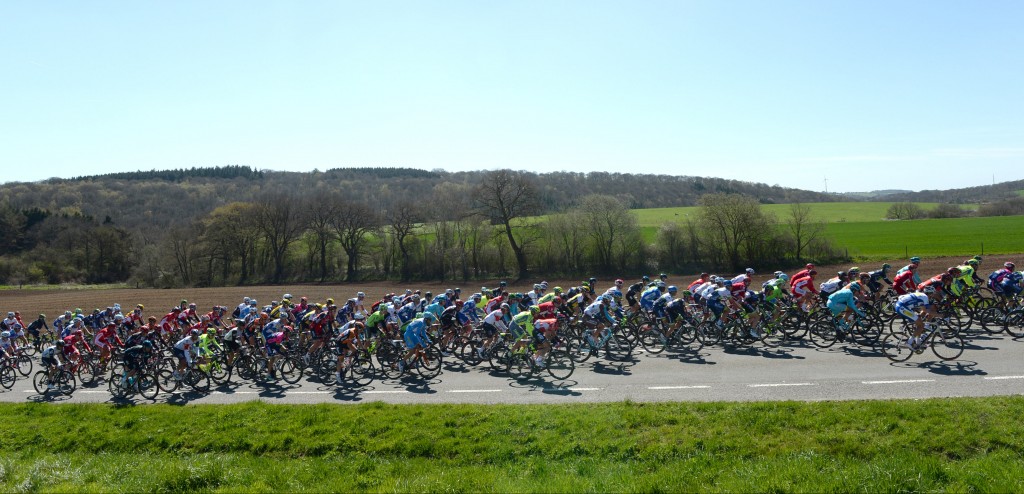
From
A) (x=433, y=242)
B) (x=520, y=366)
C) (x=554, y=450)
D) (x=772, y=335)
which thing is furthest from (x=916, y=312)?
(x=433, y=242)

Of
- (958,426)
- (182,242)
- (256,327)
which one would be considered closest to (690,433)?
(958,426)

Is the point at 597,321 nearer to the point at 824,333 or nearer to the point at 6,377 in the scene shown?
the point at 824,333

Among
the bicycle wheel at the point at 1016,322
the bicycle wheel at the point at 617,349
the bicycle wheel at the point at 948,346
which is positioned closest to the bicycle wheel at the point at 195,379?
the bicycle wheel at the point at 617,349

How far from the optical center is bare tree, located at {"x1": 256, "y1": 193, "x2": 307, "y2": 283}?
63812 millimetres

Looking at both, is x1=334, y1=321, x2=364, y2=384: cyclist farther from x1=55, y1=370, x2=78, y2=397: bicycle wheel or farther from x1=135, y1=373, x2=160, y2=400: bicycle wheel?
x1=55, y1=370, x2=78, y2=397: bicycle wheel

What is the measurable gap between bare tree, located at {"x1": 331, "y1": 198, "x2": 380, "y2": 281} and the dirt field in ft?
13.4

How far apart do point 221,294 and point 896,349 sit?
50196 millimetres

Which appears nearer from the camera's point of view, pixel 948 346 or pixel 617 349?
pixel 948 346

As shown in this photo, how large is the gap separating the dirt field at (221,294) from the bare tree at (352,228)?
4.09 m

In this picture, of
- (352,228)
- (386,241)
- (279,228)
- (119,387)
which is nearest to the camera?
(119,387)

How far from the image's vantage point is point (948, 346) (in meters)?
15.2

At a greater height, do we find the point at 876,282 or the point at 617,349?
the point at 876,282

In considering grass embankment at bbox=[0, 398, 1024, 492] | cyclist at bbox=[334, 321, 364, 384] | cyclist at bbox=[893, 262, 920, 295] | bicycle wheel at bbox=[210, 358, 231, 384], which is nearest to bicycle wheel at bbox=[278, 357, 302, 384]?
cyclist at bbox=[334, 321, 364, 384]

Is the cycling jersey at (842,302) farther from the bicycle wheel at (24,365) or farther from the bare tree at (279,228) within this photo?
the bare tree at (279,228)
